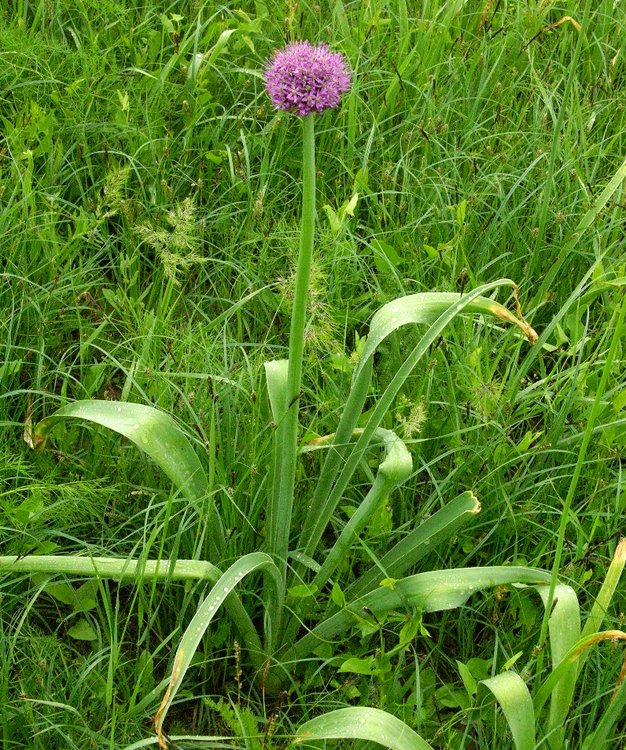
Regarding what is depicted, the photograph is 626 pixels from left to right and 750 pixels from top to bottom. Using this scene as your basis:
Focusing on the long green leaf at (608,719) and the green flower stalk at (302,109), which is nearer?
the green flower stalk at (302,109)

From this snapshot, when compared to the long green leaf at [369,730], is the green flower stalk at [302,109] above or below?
above

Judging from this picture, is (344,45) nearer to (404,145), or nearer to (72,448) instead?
(404,145)

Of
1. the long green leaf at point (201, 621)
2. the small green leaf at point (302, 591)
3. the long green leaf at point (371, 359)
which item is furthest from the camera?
the small green leaf at point (302, 591)

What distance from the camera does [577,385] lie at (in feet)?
6.52

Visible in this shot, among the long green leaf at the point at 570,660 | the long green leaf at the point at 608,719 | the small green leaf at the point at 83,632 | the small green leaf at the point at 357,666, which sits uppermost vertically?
the long green leaf at the point at 570,660

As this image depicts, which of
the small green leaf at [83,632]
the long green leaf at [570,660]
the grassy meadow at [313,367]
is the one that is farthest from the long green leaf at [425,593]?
the small green leaf at [83,632]

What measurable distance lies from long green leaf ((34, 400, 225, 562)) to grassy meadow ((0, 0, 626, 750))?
0.06 ft

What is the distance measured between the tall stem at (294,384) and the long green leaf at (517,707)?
1.40 feet

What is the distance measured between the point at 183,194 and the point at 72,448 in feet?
2.82

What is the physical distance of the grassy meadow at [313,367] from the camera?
1557 mm

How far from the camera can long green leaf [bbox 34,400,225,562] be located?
1.53m

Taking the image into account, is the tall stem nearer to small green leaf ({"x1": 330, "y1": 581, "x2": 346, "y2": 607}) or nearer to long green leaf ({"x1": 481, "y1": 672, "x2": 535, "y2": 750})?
small green leaf ({"x1": 330, "y1": 581, "x2": 346, "y2": 607})

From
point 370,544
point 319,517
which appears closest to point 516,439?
point 370,544

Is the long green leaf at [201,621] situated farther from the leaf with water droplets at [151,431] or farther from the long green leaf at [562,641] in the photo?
the long green leaf at [562,641]
